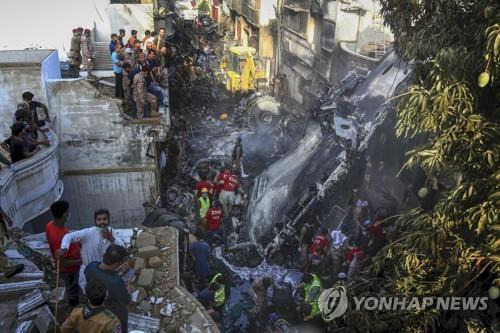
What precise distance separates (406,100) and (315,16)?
46.2 feet

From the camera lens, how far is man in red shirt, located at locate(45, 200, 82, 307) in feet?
14.5

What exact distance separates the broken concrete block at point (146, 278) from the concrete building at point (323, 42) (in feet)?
28.7

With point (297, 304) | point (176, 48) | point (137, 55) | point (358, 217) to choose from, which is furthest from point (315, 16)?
point (297, 304)

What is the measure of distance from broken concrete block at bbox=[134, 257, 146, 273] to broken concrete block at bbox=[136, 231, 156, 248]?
0.33 meters

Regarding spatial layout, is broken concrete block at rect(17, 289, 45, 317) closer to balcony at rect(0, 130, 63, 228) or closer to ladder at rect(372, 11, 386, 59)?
balcony at rect(0, 130, 63, 228)

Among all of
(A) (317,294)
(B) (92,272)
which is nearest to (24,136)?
(B) (92,272)

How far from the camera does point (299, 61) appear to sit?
1886 centimetres

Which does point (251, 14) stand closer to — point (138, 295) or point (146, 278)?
point (146, 278)

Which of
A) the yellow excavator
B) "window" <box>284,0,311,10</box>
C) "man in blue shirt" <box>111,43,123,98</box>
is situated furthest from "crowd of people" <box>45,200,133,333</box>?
"window" <box>284,0,311,10</box>

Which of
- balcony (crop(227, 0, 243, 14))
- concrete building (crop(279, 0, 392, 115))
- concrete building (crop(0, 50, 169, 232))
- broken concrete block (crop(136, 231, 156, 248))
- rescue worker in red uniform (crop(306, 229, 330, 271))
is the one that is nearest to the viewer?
broken concrete block (crop(136, 231, 156, 248))

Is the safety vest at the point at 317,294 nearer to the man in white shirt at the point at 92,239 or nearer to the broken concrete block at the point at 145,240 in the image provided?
the broken concrete block at the point at 145,240

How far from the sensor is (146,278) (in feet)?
17.3

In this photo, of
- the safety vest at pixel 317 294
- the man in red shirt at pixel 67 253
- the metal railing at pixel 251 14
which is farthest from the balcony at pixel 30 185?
the metal railing at pixel 251 14

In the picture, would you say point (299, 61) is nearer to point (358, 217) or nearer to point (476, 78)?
point (358, 217)
